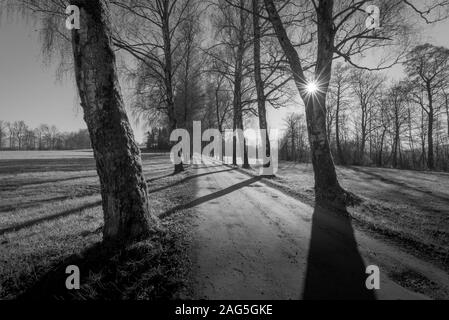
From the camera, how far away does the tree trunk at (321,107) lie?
21.8 ft

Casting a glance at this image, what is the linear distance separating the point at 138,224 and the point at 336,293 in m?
2.68

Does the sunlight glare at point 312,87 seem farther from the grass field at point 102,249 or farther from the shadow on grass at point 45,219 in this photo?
the shadow on grass at point 45,219

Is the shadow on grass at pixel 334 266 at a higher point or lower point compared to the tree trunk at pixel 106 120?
lower

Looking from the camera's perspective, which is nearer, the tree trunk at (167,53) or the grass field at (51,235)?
the grass field at (51,235)

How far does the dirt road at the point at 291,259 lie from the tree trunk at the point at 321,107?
153 cm

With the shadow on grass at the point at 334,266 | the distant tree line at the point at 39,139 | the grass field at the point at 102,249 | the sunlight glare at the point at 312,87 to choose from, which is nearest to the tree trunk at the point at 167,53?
the grass field at the point at 102,249

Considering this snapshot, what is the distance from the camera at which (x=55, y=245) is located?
12.5 feet

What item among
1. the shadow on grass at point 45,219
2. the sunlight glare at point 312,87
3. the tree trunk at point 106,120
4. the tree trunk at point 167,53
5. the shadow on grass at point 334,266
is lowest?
the shadow on grass at point 45,219

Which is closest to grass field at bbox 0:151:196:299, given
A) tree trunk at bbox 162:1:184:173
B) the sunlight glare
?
the sunlight glare

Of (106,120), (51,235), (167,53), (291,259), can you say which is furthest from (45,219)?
(167,53)

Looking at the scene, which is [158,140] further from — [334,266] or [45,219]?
[334,266]

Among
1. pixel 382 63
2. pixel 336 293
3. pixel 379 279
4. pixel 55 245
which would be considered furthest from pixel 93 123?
pixel 382 63

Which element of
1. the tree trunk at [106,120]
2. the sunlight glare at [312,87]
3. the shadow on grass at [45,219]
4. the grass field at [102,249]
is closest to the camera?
the grass field at [102,249]
